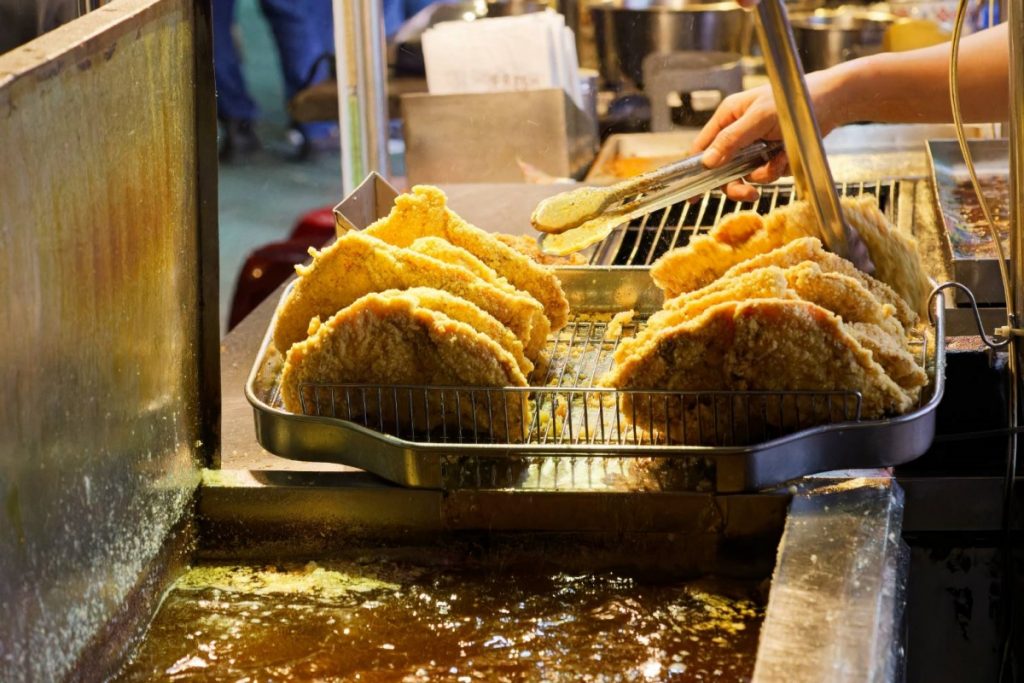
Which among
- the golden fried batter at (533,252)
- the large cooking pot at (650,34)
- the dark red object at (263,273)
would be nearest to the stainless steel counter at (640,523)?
the golden fried batter at (533,252)

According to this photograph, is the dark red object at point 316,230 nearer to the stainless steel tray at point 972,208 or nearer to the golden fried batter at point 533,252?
the stainless steel tray at point 972,208

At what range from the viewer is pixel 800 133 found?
1.78 metres

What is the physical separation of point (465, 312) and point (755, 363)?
1.29ft

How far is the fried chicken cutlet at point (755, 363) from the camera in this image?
1.51 meters

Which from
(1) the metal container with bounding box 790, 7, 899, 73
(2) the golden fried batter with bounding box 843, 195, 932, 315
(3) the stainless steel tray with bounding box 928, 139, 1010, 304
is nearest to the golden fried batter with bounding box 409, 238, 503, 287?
(2) the golden fried batter with bounding box 843, 195, 932, 315

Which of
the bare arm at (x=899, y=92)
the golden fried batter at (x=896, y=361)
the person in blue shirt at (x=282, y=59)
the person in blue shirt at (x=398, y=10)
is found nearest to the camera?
the golden fried batter at (x=896, y=361)

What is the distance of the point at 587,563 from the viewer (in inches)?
62.6

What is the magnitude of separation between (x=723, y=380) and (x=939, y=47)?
4.79 feet

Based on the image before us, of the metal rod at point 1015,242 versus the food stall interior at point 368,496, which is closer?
the food stall interior at point 368,496

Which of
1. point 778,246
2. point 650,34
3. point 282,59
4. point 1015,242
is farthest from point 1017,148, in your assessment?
point 282,59

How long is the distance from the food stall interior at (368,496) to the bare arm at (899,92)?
2.44ft

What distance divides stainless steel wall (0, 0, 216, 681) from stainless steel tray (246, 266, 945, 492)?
0.15 m

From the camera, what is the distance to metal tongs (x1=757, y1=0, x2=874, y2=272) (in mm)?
1664

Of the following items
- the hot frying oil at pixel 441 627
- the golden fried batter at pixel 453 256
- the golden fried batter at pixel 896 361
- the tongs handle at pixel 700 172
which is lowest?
the hot frying oil at pixel 441 627
